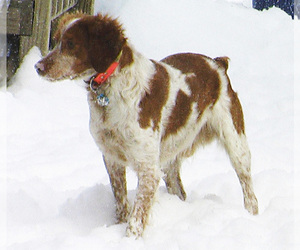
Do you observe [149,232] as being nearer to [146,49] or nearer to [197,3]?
[146,49]

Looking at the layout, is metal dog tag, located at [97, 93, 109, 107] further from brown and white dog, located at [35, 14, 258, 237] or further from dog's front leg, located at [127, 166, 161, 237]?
dog's front leg, located at [127, 166, 161, 237]

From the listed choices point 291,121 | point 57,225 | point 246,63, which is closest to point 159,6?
point 246,63

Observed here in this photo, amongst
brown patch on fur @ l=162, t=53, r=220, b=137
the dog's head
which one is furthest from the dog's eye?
brown patch on fur @ l=162, t=53, r=220, b=137

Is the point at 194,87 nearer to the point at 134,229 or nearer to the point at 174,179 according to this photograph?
the point at 174,179

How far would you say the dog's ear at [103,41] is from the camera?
132 inches

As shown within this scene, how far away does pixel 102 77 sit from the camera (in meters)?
3.42

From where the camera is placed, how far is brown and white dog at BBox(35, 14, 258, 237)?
3375 millimetres

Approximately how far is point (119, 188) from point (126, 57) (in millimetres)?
818

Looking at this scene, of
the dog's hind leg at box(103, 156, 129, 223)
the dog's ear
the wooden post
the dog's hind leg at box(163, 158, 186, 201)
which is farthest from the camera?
the wooden post

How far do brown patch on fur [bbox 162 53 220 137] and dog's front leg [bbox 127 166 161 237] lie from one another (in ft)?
0.89

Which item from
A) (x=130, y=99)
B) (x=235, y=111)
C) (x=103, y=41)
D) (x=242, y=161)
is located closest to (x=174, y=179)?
(x=242, y=161)

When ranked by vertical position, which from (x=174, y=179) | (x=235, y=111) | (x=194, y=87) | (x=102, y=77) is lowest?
(x=174, y=179)

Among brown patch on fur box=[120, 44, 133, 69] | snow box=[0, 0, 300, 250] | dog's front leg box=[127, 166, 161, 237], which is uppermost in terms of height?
brown patch on fur box=[120, 44, 133, 69]

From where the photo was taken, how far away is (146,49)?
7.89m
